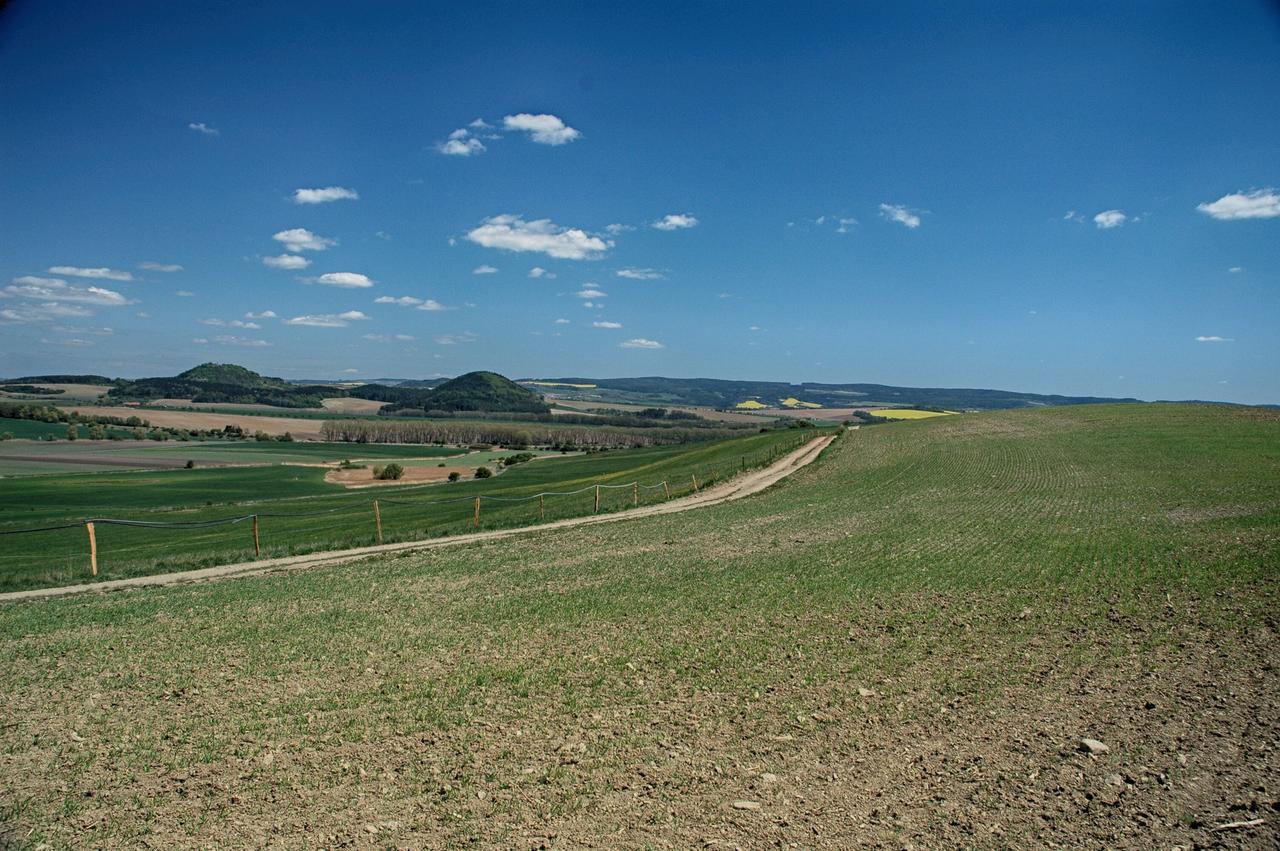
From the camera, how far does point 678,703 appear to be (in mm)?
8148

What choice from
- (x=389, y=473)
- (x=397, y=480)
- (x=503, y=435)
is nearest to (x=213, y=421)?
(x=503, y=435)

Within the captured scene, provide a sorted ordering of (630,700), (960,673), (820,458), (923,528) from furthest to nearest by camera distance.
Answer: (820,458)
(923,528)
(960,673)
(630,700)

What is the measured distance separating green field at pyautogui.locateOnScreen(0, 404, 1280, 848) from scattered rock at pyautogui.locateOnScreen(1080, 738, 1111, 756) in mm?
105

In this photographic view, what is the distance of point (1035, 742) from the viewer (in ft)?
22.6

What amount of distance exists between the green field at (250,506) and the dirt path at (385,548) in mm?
1078

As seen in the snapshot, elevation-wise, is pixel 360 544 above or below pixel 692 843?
below

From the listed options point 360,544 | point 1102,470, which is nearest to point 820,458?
point 1102,470

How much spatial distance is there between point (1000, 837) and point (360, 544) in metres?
23.0

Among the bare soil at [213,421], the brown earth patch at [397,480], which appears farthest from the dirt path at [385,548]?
the bare soil at [213,421]

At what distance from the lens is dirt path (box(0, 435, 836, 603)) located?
59.8ft

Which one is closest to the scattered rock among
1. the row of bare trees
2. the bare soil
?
the row of bare trees

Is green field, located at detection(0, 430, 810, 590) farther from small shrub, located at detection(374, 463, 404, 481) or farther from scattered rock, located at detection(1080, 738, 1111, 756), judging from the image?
scattered rock, located at detection(1080, 738, 1111, 756)

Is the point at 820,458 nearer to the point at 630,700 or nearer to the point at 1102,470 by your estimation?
the point at 1102,470

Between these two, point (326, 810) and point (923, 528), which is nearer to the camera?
point (326, 810)
